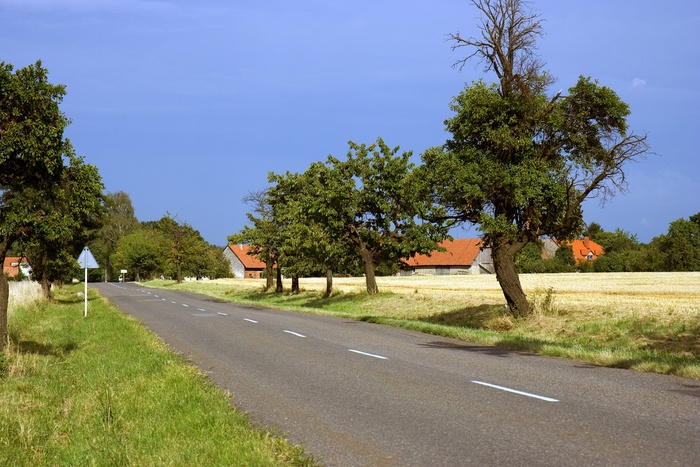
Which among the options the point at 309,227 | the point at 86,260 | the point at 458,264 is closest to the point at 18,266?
the point at 86,260

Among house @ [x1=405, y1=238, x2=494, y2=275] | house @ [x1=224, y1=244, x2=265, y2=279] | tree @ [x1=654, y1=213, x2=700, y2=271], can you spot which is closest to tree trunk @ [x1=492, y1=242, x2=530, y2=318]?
tree @ [x1=654, y1=213, x2=700, y2=271]

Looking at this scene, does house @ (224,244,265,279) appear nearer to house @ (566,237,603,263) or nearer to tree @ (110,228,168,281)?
tree @ (110,228,168,281)

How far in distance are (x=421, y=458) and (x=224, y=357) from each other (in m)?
8.70

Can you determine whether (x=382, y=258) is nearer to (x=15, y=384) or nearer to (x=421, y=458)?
A: (x=15, y=384)

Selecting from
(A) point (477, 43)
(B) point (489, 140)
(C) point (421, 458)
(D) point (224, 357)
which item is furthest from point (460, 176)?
(C) point (421, 458)

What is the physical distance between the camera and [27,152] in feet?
44.6

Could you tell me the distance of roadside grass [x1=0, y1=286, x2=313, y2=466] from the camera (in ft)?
19.5

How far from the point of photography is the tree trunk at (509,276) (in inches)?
908

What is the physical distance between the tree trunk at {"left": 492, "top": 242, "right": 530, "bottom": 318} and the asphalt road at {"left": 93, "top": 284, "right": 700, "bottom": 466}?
8808 millimetres

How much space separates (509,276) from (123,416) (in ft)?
57.6

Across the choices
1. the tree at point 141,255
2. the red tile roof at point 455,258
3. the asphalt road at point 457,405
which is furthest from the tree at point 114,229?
the asphalt road at point 457,405

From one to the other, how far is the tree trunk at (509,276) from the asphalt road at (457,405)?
8.81 meters

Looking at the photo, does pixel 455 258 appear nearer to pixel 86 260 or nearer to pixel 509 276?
pixel 509 276

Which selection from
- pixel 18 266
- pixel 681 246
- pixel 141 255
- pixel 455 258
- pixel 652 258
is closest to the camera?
pixel 18 266
